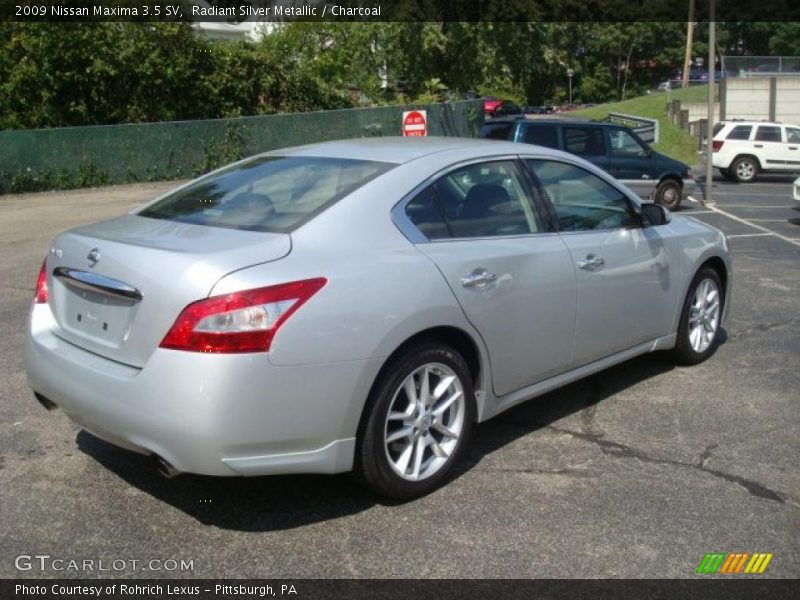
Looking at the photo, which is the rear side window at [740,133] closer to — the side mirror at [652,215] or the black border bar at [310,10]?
the black border bar at [310,10]

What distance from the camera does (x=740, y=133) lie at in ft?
82.9

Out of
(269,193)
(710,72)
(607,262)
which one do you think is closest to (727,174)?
(710,72)

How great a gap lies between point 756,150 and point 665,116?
24531 mm

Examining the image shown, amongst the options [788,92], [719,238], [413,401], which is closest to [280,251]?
[413,401]

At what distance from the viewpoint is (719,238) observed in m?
6.41

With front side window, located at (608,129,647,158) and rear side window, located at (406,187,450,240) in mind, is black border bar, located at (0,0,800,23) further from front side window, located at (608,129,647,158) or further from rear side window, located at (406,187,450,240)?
rear side window, located at (406,187,450,240)

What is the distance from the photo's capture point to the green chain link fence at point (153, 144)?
61.9 feet

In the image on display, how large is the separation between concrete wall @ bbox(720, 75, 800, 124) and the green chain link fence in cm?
1758

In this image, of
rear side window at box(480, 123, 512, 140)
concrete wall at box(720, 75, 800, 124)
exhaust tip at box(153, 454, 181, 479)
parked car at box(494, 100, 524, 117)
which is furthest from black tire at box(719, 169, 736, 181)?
exhaust tip at box(153, 454, 181, 479)

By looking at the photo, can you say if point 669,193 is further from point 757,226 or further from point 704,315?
point 704,315

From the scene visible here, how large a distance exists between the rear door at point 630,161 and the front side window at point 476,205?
38.9ft

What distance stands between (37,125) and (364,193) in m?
19.6

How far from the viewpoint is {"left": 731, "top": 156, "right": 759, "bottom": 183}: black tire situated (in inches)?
989

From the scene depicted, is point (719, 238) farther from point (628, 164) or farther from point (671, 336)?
point (628, 164)
